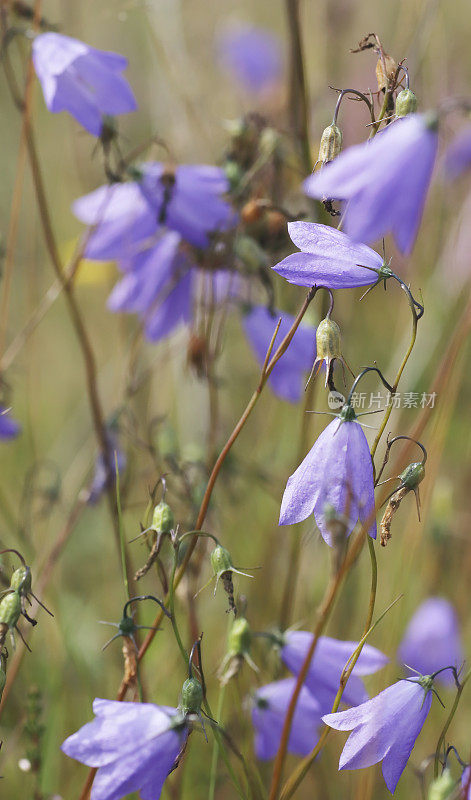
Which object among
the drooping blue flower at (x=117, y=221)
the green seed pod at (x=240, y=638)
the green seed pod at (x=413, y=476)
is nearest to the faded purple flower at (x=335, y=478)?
the green seed pod at (x=413, y=476)

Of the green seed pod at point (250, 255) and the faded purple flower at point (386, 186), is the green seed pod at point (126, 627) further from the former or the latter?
the green seed pod at point (250, 255)

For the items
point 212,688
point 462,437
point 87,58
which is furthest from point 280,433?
point 87,58

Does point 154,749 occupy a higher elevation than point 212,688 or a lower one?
higher

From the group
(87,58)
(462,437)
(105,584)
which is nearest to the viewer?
(87,58)

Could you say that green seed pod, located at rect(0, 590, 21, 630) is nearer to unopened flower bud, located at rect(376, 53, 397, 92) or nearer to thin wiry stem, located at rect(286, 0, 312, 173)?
unopened flower bud, located at rect(376, 53, 397, 92)

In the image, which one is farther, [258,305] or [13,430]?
[258,305]

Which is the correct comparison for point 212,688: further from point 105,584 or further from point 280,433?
point 280,433

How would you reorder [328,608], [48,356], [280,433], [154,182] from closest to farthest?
[328,608] < [154,182] < [280,433] < [48,356]

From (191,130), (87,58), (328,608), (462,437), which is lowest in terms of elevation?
(462,437)
